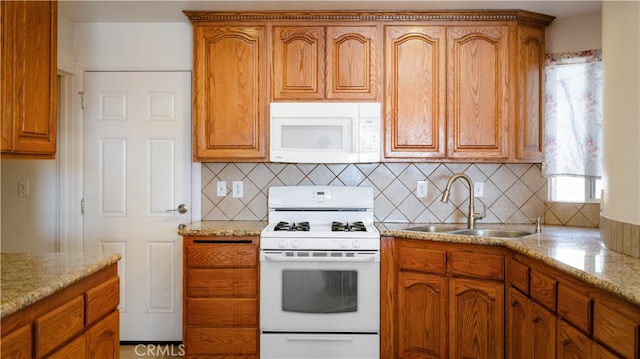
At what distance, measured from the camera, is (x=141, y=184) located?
3.04 meters

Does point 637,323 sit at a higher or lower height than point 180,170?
lower

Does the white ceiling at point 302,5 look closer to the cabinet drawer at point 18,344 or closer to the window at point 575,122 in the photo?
the window at point 575,122

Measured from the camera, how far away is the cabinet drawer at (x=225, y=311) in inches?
100

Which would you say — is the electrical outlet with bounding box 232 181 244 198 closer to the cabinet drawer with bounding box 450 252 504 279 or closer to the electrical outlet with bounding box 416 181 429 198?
the electrical outlet with bounding box 416 181 429 198

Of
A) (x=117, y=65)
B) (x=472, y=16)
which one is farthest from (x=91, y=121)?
(x=472, y=16)

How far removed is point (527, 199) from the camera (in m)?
3.03

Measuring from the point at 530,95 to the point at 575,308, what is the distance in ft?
5.32

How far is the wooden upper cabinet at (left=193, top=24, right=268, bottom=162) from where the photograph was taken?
279cm

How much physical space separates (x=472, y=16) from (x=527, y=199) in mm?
1317

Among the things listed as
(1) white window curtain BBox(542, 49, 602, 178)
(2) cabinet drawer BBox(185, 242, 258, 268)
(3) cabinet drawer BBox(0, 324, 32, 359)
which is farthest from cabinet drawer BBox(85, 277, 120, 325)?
(1) white window curtain BBox(542, 49, 602, 178)

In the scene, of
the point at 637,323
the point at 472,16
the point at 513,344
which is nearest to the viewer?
the point at 637,323

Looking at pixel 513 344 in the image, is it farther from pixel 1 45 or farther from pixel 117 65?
pixel 117 65

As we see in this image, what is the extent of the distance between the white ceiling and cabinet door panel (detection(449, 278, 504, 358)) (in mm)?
1699

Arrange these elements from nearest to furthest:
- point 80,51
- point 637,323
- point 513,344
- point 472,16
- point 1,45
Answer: point 637,323
point 1,45
point 513,344
point 472,16
point 80,51
